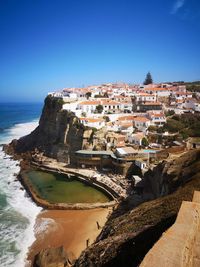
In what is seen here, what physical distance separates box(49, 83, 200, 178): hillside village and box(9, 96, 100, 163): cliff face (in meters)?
1.54

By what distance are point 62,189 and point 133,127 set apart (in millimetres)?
18852

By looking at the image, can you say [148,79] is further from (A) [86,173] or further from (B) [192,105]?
(A) [86,173]

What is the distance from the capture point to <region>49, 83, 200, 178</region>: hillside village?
111ft

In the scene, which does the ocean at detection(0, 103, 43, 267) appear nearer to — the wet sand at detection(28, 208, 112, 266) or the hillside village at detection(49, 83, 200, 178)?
the wet sand at detection(28, 208, 112, 266)

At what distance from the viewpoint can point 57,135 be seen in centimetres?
4669

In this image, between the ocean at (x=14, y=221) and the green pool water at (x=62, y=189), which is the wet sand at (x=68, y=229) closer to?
the ocean at (x=14, y=221)

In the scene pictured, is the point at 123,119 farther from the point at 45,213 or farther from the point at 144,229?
the point at 144,229

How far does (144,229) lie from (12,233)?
1353 centimetres

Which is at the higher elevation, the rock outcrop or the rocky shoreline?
the rock outcrop

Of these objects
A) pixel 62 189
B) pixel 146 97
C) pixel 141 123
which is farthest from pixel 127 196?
pixel 146 97

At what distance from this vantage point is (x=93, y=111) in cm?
5166

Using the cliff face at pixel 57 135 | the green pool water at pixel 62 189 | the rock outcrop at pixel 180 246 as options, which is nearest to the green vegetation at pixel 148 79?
the cliff face at pixel 57 135

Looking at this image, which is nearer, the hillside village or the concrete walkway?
the concrete walkway

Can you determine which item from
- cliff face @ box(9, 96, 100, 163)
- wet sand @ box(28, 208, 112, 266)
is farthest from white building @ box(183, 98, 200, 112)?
wet sand @ box(28, 208, 112, 266)
